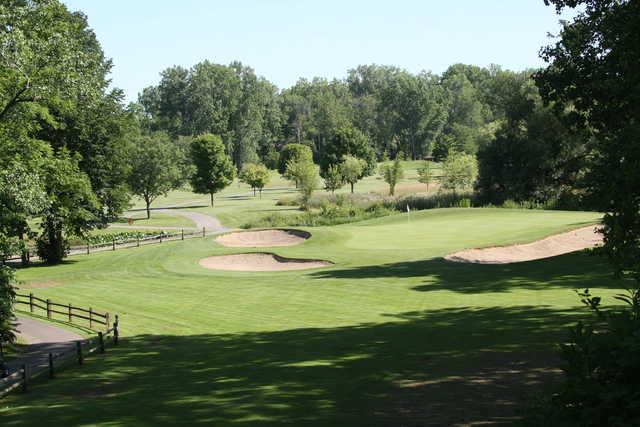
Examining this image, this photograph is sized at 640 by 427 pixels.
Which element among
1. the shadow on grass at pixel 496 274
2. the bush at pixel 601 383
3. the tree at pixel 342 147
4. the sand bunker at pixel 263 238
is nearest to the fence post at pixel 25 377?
the bush at pixel 601 383

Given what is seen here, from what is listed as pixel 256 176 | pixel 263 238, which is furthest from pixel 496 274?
pixel 256 176

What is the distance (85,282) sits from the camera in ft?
129

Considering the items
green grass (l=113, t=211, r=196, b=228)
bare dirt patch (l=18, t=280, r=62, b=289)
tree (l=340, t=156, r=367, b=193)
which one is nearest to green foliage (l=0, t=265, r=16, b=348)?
bare dirt patch (l=18, t=280, r=62, b=289)

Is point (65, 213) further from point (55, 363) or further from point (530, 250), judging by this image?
point (530, 250)

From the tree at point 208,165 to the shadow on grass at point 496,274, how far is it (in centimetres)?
6293

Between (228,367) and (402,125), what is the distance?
15006 centimetres

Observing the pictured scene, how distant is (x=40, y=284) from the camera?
3975 cm

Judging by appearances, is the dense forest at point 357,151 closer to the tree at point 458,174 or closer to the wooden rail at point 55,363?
the wooden rail at point 55,363

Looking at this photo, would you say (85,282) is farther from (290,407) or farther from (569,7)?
(569,7)

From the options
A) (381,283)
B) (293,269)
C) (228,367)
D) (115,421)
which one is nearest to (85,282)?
(293,269)

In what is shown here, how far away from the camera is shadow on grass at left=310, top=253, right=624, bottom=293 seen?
1110 inches

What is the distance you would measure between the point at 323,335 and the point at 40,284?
80.8 feet

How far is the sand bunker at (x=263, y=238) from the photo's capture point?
4862 centimetres

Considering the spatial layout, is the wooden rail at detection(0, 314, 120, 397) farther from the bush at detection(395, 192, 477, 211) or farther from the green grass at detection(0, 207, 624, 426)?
the bush at detection(395, 192, 477, 211)
